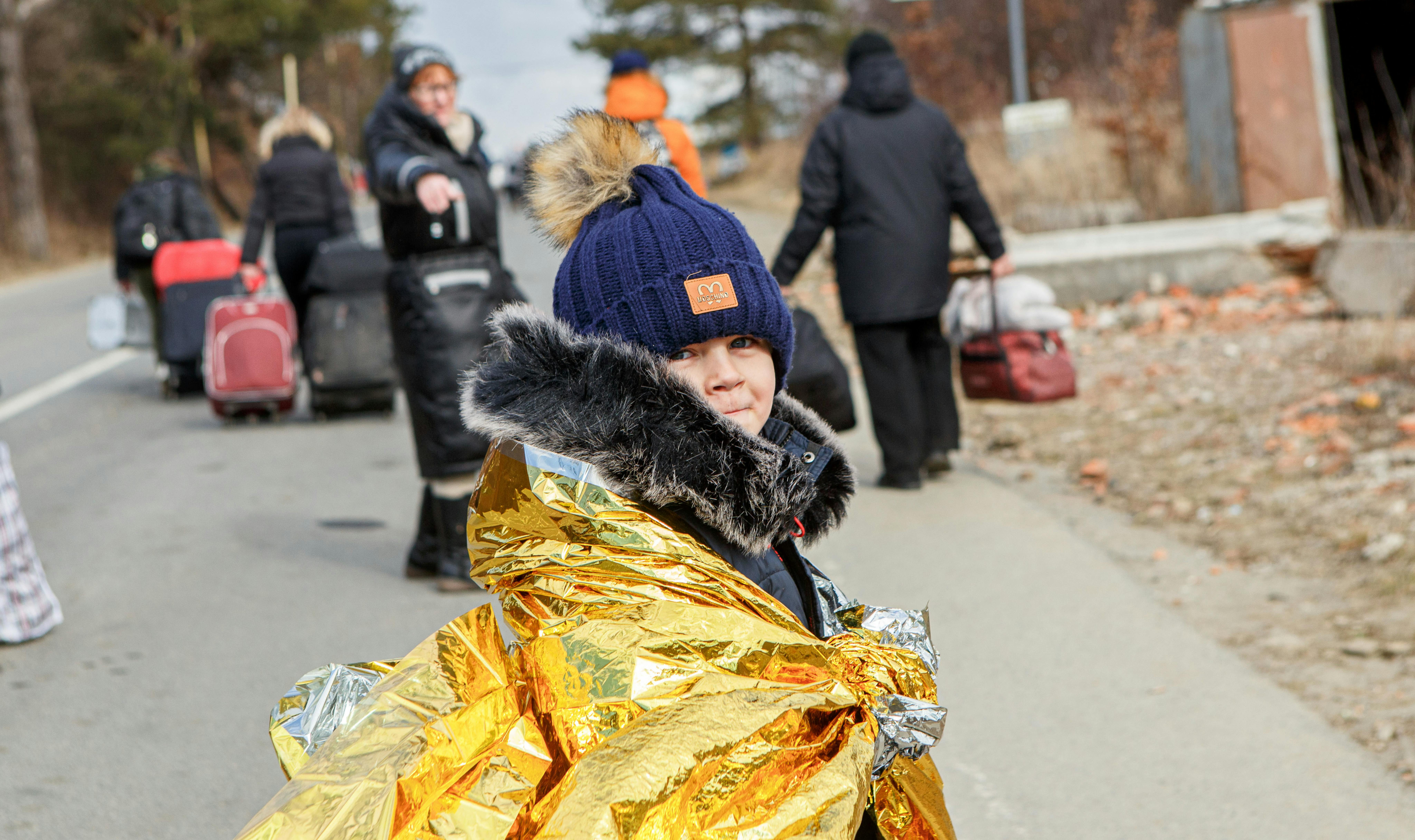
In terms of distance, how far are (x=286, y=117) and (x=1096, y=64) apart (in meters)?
16.6

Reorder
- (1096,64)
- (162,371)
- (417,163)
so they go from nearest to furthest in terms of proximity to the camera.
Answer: (417,163)
(162,371)
(1096,64)

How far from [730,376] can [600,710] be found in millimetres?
625

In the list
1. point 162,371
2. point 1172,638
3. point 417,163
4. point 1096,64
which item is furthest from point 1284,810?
point 1096,64

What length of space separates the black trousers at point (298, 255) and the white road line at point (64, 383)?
210 cm

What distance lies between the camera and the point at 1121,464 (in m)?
6.54

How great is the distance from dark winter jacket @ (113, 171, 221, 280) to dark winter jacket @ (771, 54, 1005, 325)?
19.7 feet

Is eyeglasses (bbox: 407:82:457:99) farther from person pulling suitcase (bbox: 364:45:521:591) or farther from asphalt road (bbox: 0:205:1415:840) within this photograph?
asphalt road (bbox: 0:205:1415:840)

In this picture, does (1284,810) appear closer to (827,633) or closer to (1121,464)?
(827,633)

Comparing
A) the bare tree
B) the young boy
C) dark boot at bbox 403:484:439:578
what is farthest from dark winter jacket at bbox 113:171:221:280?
the bare tree

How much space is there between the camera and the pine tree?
137 feet

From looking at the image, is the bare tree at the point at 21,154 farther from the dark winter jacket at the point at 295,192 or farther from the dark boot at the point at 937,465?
the dark boot at the point at 937,465

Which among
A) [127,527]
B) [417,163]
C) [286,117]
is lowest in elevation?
[127,527]

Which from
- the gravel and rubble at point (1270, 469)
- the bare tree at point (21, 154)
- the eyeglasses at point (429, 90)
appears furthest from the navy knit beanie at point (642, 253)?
the bare tree at point (21, 154)

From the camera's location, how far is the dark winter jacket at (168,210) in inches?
404
